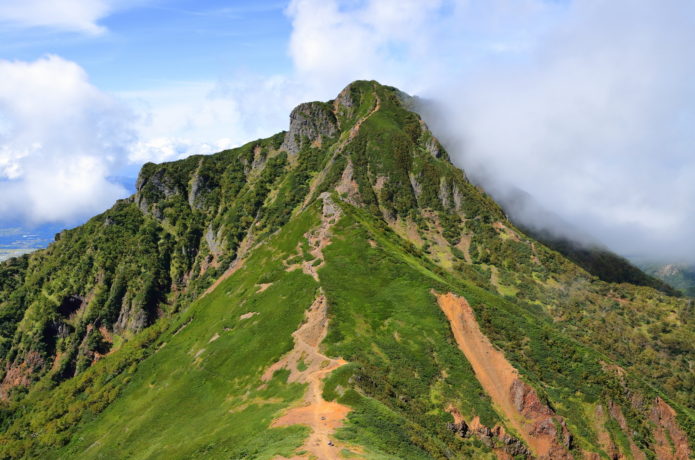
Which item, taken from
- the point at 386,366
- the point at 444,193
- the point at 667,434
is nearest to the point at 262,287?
the point at 386,366

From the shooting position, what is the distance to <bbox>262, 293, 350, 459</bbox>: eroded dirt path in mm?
42812

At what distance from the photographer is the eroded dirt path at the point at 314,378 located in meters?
42.8

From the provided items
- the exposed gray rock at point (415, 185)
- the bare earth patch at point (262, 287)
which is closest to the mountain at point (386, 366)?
the bare earth patch at point (262, 287)

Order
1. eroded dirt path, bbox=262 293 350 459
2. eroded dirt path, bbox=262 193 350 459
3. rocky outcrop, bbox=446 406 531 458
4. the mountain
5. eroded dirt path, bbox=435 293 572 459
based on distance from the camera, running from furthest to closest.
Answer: eroded dirt path, bbox=435 293 572 459
rocky outcrop, bbox=446 406 531 458
the mountain
eroded dirt path, bbox=262 293 350 459
eroded dirt path, bbox=262 193 350 459

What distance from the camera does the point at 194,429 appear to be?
64688 mm

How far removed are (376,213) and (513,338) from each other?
86907 mm

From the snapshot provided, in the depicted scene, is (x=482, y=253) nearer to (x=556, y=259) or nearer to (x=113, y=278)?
(x=556, y=259)

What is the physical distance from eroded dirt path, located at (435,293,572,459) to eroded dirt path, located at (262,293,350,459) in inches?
1024

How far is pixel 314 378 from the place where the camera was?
60.8 meters

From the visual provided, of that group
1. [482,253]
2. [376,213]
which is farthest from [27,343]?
[482,253]

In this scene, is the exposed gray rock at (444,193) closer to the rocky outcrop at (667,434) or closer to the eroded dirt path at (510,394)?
the eroded dirt path at (510,394)

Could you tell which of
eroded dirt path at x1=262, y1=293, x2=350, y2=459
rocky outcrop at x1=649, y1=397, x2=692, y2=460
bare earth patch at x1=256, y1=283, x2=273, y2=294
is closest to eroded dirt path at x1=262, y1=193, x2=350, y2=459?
eroded dirt path at x1=262, y1=293, x2=350, y2=459

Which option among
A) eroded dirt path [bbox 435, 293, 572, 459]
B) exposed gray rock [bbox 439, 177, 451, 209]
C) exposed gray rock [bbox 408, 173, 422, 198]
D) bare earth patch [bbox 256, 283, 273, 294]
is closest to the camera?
eroded dirt path [bbox 435, 293, 572, 459]

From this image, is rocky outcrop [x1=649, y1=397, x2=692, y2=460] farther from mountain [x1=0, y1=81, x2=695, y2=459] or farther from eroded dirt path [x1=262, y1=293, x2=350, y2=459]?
eroded dirt path [x1=262, y1=293, x2=350, y2=459]
